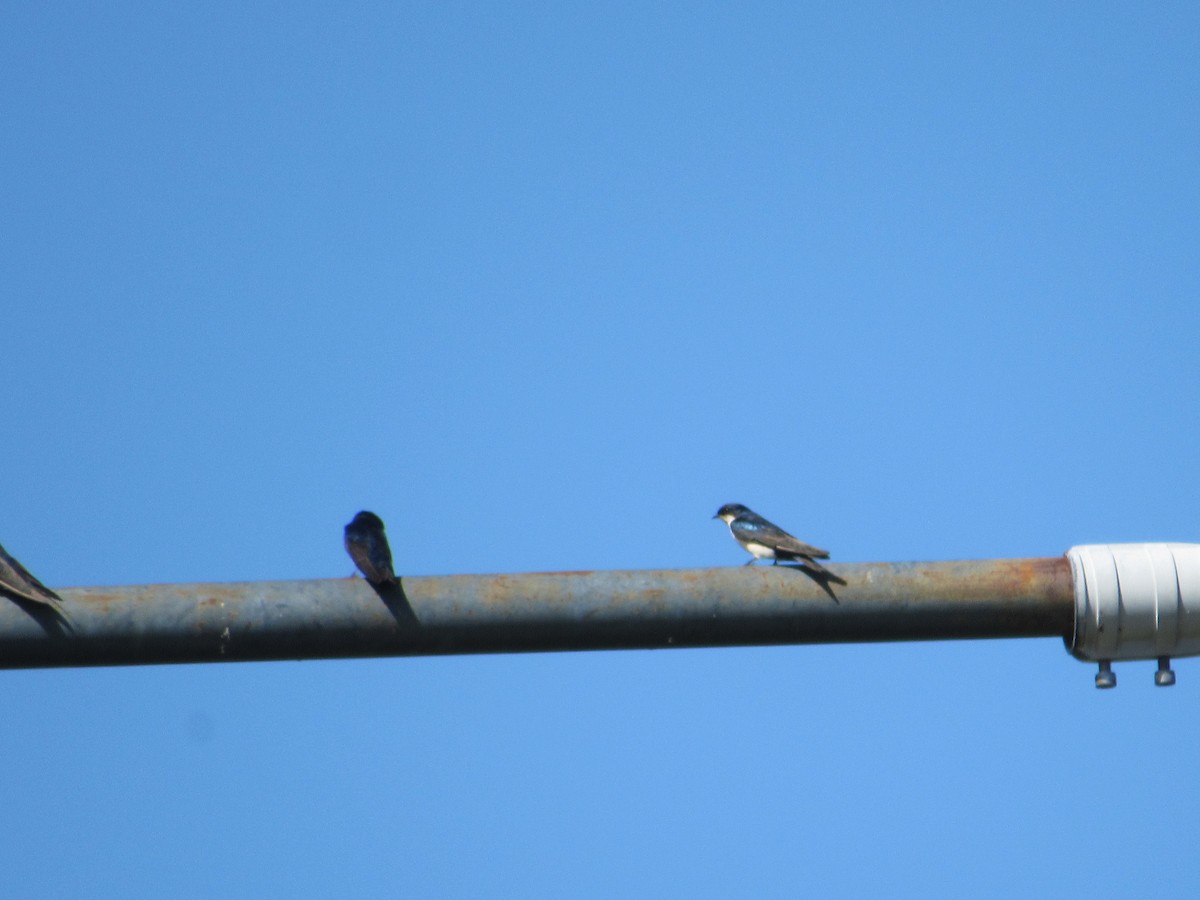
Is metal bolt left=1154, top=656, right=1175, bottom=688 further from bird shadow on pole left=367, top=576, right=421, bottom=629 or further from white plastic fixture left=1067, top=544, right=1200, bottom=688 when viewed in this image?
bird shadow on pole left=367, top=576, right=421, bottom=629

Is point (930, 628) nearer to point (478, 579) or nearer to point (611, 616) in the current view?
point (611, 616)

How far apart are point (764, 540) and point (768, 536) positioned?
0.03 meters

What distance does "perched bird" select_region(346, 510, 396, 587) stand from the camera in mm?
5590

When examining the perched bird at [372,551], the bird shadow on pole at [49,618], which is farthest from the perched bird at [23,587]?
the perched bird at [372,551]

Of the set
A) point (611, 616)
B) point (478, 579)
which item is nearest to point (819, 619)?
point (611, 616)

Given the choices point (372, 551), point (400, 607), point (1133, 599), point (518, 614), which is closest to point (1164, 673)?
point (1133, 599)

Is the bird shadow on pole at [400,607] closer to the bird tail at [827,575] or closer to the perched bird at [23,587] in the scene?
the perched bird at [23,587]

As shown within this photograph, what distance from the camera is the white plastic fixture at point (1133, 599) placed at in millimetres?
5617

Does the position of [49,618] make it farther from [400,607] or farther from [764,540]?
[764,540]

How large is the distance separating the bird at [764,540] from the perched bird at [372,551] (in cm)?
125

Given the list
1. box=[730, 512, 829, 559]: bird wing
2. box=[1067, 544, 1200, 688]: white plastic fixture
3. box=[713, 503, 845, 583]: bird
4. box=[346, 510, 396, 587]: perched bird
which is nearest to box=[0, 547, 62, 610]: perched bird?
box=[346, 510, 396, 587]: perched bird

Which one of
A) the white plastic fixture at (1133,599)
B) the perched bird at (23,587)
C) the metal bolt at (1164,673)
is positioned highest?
the perched bird at (23,587)

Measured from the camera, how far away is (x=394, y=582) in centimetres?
554

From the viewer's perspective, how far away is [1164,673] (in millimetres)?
5797
